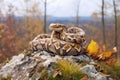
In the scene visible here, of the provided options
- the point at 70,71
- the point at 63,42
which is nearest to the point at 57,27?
the point at 63,42

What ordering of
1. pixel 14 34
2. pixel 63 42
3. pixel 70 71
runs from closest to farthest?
pixel 70 71, pixel 63 42, pixel 14 34

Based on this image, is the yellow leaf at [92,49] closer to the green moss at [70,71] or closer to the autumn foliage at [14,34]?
the green moss at [70,71]

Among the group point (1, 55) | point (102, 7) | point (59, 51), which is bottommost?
point (1, 55)

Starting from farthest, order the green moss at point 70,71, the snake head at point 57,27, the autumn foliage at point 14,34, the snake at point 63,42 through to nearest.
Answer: the autumn foliage at point 14,34, the snake head at point 57,27, the snake at point 63,42, the green moss at point 70,71

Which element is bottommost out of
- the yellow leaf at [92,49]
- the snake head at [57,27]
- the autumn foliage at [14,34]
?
the autumn foliage at [14,34]

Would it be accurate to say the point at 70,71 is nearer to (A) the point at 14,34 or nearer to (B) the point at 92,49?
(B) the point at 92,49

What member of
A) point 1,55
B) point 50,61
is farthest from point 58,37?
point 1,55

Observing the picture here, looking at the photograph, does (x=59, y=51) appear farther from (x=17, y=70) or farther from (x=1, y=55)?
(x=1, y=55)

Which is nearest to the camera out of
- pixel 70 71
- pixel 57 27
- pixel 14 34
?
pixel 70 71

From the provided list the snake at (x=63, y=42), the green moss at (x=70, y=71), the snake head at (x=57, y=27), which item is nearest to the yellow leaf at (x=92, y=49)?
the snake at (x=63, y=42)
